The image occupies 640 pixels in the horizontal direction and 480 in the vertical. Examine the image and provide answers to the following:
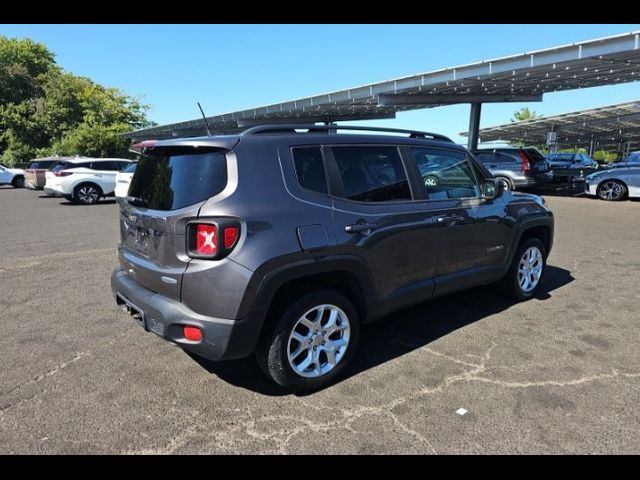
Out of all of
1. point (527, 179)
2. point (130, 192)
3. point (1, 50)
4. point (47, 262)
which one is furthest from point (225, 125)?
point (130, 192)

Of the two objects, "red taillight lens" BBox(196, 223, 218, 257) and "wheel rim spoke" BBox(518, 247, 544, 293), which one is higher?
"red taillight lens" BBox(196, 223, 218, 257)

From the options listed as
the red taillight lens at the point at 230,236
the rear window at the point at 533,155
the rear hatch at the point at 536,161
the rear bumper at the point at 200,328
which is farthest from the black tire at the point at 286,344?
the rear window at the point at 533,155

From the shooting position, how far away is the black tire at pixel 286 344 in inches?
116

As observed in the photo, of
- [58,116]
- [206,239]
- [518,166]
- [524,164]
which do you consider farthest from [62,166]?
[58,116]

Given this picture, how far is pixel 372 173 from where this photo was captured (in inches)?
137

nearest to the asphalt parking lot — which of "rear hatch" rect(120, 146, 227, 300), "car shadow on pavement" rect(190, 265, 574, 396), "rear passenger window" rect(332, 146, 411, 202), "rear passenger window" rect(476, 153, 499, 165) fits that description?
"car shadow on pavement" rect(190, 265, 574, 396)

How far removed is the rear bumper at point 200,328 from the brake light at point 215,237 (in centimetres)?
37

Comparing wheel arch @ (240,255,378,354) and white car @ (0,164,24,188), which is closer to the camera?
wheel arch @ (240,255,378,354)

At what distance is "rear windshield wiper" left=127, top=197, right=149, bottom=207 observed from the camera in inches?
131

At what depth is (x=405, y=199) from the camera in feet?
11.9

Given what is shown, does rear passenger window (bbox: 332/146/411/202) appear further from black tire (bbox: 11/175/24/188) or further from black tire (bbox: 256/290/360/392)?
black tire (bbox: 11/175/24/188)

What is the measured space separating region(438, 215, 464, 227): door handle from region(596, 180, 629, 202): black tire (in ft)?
44.9
